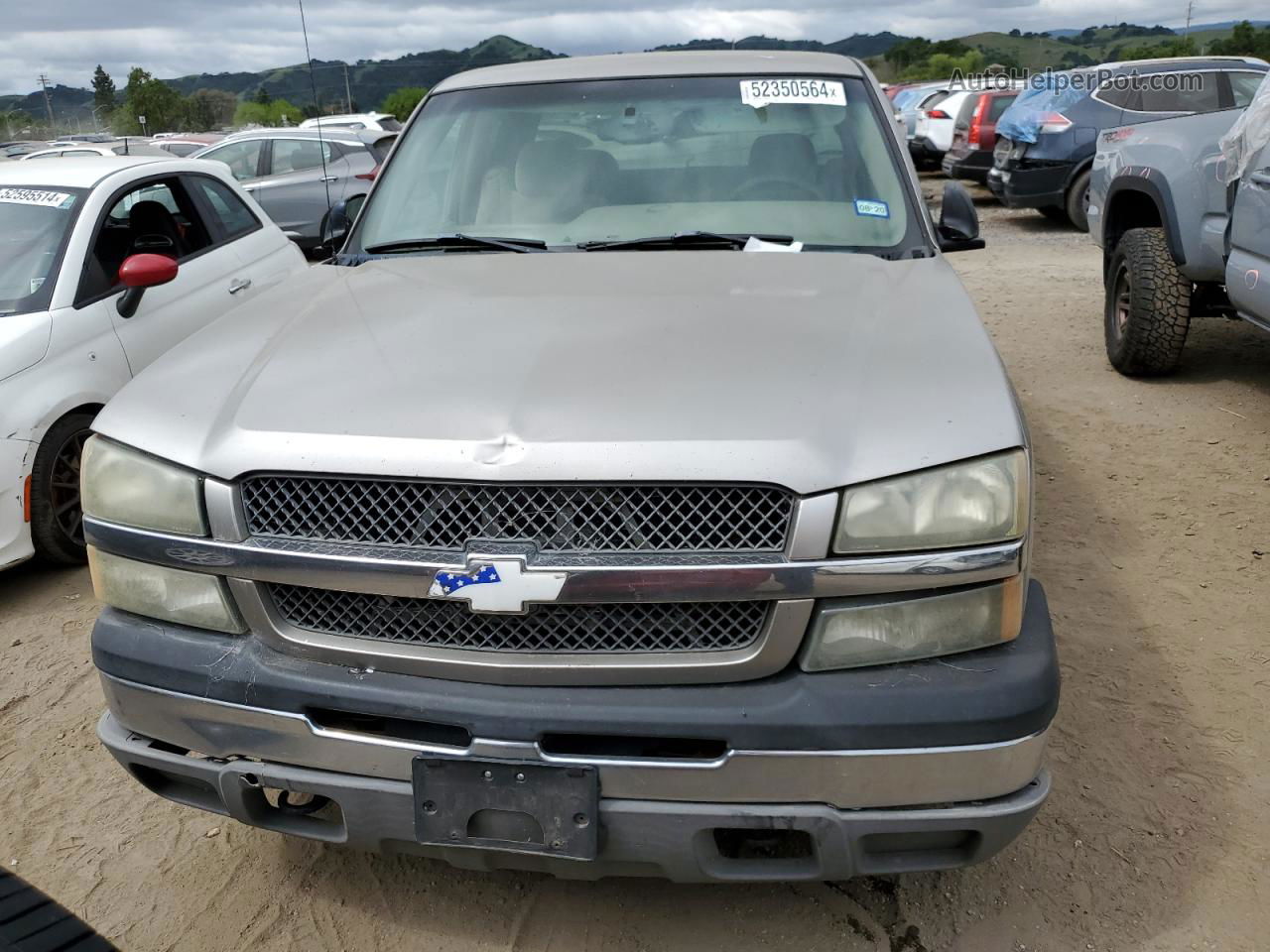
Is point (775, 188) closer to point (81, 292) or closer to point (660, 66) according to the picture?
point (660, 66)

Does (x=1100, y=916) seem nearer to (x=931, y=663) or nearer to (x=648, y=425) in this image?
(x=931, y=663)

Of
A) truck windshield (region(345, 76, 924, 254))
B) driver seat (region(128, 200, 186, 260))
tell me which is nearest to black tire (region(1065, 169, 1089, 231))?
truck windshield (region(345, 76, 924, 254))

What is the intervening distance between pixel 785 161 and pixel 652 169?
16.2 inches

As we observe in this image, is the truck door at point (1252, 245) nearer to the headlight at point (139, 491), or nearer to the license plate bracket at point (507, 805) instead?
the license plate bracket at point (507, 805)

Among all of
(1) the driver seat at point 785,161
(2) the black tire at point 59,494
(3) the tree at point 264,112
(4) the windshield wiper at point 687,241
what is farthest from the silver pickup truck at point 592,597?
(3) the tree at point 264,112

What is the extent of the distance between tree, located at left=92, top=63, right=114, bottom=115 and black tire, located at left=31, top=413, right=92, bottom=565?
74.5m

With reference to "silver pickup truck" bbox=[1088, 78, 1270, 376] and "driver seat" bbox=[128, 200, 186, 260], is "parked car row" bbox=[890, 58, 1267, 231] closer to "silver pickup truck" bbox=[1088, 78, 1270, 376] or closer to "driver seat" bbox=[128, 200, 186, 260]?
"silver pickup truck" bbox=[1088, 78, 1270, 376]

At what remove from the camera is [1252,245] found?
16.2 feet

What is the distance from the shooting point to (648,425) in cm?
198

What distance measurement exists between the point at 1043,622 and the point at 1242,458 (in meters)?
3.83

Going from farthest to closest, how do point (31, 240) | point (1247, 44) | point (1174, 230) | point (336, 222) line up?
point (1247, 44) → point (1174, 230) → point (31, 240) → point (336, 222)

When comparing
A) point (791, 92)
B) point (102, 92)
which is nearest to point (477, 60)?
point (791, 92)

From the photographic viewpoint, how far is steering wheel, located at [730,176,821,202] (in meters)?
3.27

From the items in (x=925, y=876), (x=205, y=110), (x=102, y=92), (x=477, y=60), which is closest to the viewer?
(x=925, y=876)
